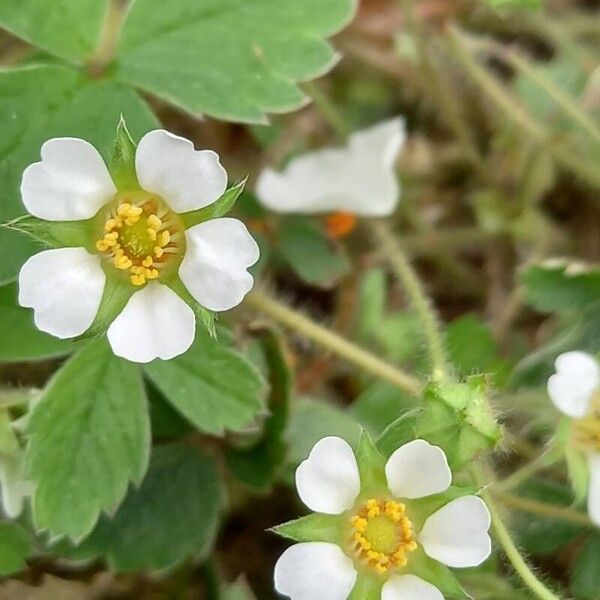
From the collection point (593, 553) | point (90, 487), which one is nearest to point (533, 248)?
point (593, 553)

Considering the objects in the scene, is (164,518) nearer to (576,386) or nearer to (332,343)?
(332,343)

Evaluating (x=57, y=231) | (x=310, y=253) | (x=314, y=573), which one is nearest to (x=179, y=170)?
(x=57, y=231)

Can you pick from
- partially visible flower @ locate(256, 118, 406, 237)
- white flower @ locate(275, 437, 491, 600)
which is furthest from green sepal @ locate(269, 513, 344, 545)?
partially visible flower @ locate(256, 118, 406, 237)

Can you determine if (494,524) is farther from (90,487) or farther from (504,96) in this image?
(504,96)

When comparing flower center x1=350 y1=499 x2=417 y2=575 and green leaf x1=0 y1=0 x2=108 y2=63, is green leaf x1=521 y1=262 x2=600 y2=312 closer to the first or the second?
flower center x1=350 y1=499 x2=417 y2=575

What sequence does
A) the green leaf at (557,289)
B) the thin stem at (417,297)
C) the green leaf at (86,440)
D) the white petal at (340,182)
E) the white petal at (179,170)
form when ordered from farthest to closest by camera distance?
the white petal at (340,182) → the green leaf at (557,289) → the thin stem at (417,297) → the green leaf at (86,440) → the white petal at (179,170)

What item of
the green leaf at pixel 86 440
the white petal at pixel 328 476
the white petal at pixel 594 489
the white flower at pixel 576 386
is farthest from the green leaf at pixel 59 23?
the white petal at pixel 594 489

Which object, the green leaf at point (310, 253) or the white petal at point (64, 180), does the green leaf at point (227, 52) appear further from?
the green leaf at point (310, 253)
